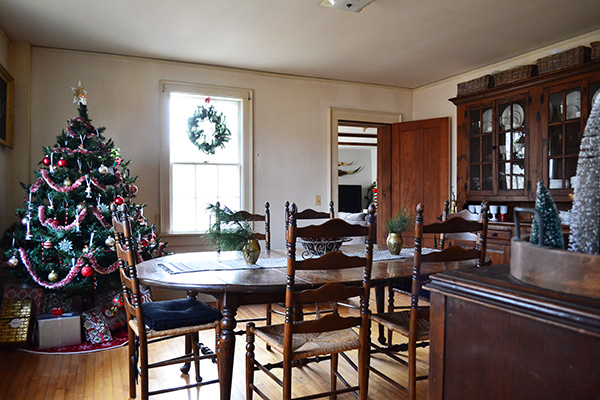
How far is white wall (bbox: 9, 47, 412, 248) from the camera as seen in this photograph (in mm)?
4285

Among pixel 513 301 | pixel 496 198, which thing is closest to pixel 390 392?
pixel 513 301

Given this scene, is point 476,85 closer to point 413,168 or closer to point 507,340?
point 413,168

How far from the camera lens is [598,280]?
0.66 metres

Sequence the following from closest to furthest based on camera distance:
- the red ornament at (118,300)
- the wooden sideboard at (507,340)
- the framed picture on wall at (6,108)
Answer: the wooden sideboard at (507,340) → the red ornament at (118,300) → the framed picture on wall at (6,108)

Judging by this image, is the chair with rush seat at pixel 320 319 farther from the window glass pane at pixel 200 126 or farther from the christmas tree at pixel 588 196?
the window glass pane at pixel 200 126

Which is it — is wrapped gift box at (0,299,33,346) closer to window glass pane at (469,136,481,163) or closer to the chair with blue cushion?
the chair with blue cushion

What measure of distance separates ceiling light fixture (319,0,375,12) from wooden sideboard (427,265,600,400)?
111 inches

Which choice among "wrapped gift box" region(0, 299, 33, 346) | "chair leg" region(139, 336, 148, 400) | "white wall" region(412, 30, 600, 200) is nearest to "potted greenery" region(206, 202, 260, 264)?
"chair leg" region(139, 336, 148, 400)

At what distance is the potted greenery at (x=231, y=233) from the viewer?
2.49 m

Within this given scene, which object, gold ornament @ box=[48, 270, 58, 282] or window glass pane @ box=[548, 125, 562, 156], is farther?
window glass pane @ box=[548, 125, 562, 156]

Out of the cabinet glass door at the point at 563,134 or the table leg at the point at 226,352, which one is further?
the cabinet glass door at the point at 563,134

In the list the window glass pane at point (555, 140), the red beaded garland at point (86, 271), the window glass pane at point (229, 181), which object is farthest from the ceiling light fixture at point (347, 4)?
the red beaded garland at point (86, 271)

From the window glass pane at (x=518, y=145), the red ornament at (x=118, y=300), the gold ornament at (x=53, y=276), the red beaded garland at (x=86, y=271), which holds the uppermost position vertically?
the window glass pane at (x=518, y=145)

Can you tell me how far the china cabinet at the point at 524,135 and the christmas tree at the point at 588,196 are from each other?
11.2ft
